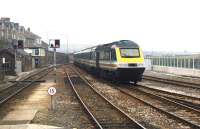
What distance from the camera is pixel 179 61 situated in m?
44.8

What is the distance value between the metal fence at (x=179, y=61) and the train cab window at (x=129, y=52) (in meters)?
13.0

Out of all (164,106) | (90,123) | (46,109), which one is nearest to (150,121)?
(90,123)

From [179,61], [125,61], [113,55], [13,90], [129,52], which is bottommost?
[13,90]

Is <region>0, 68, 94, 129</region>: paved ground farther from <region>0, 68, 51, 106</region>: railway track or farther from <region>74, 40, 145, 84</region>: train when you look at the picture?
<region>74, 40, 145, 84</region>: train

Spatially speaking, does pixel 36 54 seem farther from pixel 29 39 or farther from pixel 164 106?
pixel 164 106

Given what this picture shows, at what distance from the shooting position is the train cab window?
28.5 meters

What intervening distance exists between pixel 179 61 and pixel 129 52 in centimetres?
1748

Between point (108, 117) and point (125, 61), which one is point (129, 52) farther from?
point (108, 117)

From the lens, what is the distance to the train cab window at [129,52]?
93.5 feet

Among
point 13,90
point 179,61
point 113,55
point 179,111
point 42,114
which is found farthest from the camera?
point 179,61

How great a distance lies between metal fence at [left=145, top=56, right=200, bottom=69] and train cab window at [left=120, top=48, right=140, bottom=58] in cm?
1299

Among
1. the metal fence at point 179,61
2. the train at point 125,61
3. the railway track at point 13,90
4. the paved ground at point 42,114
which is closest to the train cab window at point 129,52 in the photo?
the train at point 125,61

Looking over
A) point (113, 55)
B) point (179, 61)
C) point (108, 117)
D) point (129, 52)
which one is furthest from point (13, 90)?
point (179, 61)

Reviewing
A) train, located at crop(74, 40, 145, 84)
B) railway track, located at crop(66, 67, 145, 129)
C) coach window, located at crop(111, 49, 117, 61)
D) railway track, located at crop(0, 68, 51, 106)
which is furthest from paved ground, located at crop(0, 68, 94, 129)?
coach window, located at crop(111, 49, 117, 61)
